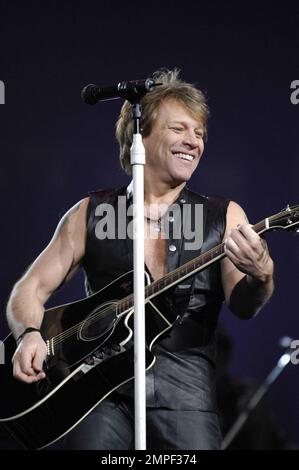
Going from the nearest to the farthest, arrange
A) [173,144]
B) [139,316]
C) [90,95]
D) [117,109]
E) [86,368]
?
[139,316]
[90,95]
[86,368]
[173,144]
[117,109]

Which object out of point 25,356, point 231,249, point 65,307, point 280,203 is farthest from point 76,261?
point 280,203

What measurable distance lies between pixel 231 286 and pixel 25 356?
82 cm

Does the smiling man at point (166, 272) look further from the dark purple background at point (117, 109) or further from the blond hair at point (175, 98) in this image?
the dark purple background at point (117, 109)

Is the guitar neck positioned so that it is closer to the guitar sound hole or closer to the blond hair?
the guitar sound hole

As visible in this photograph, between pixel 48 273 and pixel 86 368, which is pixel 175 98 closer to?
pixel 48 273

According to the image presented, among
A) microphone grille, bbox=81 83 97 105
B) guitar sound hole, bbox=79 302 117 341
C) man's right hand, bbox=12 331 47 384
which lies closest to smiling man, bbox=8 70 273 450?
man's right hand, bbox=12 331 47 384

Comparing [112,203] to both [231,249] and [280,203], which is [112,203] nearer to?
[231,249]

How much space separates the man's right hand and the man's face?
33.5 inches

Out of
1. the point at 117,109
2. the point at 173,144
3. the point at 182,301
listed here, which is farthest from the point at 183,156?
the point at 117,109

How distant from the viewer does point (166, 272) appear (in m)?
3.03

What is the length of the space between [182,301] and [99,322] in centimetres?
33

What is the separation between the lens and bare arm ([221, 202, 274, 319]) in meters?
2.58

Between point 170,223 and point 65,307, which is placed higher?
point 170,223

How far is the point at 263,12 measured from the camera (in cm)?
430
